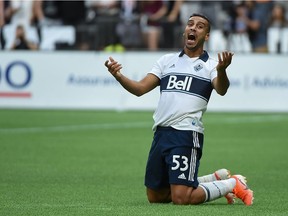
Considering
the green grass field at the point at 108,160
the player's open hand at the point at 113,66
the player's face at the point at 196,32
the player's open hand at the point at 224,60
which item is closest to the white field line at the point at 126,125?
the green grass field at the point at 108,160

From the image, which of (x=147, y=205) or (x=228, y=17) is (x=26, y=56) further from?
(x=147, y=205)

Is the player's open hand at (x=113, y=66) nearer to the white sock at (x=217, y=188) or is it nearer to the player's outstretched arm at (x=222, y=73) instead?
the player's outstretched arm at (x=222, y=73)

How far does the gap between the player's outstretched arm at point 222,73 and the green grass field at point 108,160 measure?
118cm

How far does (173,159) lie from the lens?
10023 mm

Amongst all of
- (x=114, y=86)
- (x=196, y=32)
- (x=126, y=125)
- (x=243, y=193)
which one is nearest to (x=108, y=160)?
(x=243, y=193)

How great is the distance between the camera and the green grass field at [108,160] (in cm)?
991

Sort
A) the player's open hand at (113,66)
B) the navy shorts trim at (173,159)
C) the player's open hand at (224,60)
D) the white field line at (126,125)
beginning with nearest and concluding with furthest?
the player's open hand at (224,60), the player's open hand at (113,66), the navy shorts trim at (173,159), the white field line at (126,125)

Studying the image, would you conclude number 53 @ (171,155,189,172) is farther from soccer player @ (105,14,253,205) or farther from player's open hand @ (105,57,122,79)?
player's open hand @ (105,57,122,79)

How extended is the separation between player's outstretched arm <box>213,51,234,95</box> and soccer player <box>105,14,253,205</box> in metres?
0.12

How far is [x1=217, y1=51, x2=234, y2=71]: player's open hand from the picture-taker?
9422 mm

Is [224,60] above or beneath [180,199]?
above

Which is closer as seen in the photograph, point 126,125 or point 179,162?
point 179,162

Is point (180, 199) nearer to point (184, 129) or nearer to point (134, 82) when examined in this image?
point (184, 129)

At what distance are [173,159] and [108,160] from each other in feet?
18.0
